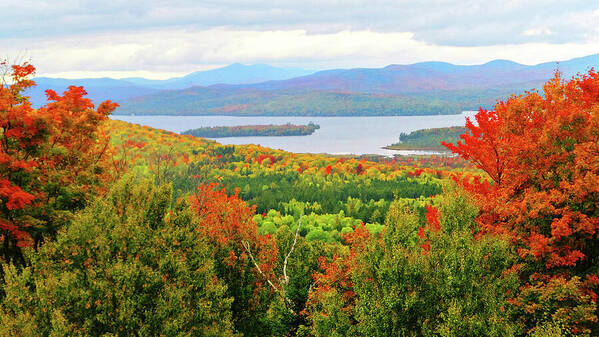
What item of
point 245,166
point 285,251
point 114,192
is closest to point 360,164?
point 245,166

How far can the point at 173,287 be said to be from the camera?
864 inches

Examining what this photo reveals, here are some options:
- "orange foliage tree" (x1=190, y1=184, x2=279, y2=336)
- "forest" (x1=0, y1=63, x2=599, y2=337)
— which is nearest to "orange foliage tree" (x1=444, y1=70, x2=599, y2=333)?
"forest" (x1=0, y1=63, x2=599, y2=337)

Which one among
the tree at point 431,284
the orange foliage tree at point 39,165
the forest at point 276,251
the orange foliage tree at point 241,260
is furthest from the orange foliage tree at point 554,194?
the orange foliage tree at point 39,165

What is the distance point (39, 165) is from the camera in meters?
→ 27.7

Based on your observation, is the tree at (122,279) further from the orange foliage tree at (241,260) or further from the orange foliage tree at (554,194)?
the orange foliage tree at (554,194)

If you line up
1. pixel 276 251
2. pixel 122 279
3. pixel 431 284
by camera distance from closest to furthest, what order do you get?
pixel 122 279 → pixel 431 284 → pixel 276 251

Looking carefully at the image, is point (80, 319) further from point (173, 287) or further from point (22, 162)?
point (22, 162)

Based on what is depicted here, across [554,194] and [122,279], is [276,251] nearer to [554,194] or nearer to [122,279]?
[122,279]

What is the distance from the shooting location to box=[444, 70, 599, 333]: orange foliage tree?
22547 mm

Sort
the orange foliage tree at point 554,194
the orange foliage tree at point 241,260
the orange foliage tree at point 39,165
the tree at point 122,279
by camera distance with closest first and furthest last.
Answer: the tree at point 122,279, the orange foliage tree at point 554,194, the orange foliage tree at point 39,165, the orange foliage tree at point 241,260

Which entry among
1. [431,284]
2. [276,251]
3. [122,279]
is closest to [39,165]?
[122,279]

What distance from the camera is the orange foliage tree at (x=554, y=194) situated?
22.5 meters

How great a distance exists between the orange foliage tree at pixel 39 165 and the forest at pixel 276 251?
9 centimetres

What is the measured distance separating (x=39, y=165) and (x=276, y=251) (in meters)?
14.4
